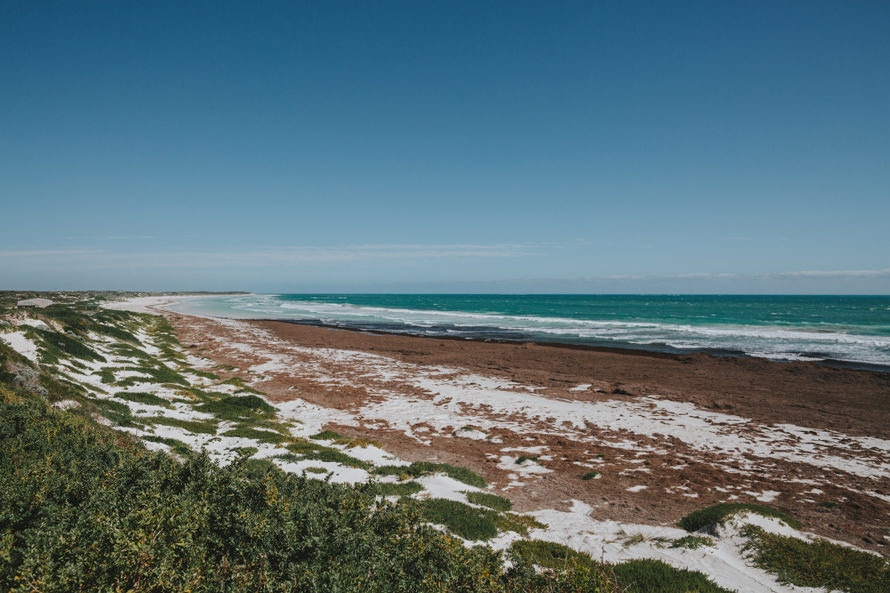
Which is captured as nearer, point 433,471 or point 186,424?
point 433,471

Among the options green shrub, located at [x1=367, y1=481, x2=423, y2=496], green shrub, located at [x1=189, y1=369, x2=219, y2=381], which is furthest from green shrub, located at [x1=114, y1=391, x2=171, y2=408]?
green shrub, located at [x1=367, y1=481, x2=423, y2=496]

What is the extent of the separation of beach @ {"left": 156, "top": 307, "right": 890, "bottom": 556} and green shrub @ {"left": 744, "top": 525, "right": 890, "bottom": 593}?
2.04m

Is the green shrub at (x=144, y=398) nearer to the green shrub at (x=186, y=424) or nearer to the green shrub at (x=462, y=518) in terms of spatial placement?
the green shrub at (x=186, y=424)

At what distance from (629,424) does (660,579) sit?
1215 centimetres

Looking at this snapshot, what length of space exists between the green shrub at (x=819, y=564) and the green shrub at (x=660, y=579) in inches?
60.9

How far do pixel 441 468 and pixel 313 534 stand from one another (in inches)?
258

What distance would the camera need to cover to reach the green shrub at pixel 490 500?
380 inches

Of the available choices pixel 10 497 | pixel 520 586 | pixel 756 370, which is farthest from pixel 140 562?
pixel 756 370

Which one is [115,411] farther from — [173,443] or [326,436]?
[326,436]

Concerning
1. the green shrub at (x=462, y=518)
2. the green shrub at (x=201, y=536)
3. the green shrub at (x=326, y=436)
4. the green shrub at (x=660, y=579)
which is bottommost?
the green shrub at (x=326, y=436)

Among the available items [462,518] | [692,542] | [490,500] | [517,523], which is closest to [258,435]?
[490,500]

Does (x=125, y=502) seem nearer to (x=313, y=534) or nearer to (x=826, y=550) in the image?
(x=313, y=534)

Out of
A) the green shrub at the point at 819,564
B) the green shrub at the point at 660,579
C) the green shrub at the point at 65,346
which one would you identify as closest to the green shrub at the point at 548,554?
the green shrub at the point at 660,579

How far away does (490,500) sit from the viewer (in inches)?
391
